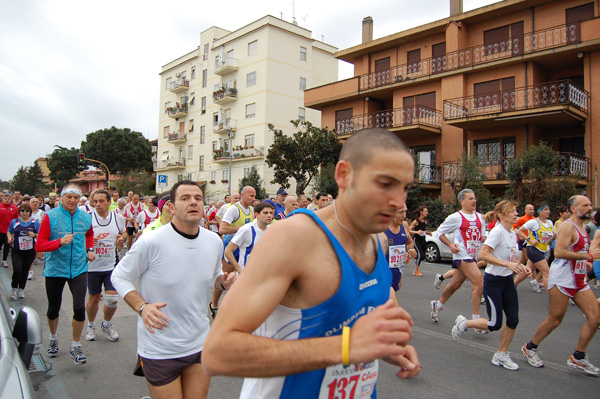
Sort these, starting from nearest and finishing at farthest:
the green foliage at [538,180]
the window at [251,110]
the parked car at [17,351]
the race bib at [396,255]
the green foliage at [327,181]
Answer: the parked car at [17,351] < the race bib at [396,255] < the green foliage at [538,180] < the green foliage at [327,181] < the window at [251,110]

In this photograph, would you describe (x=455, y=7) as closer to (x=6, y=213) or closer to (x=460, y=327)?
(x=460, y=327)

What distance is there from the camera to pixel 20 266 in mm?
A: 8312

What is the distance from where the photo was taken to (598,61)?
1975 cm

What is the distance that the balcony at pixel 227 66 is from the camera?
41625 mm

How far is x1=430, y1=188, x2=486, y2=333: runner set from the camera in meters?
6.65

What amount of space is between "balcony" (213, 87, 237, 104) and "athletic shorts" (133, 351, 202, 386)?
40.9 m

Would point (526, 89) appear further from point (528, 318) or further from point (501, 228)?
point (501, 228)

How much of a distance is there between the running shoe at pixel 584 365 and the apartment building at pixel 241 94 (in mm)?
34051

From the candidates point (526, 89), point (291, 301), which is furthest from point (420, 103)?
point (291, 301)

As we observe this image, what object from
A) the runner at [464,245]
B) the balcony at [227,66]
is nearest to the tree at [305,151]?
the balcony at [227,66]

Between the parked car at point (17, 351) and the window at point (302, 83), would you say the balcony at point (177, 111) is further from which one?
the parked car at point (17, 351)

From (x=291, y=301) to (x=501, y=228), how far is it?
4.99 metres

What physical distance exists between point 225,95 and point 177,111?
11.4 metres

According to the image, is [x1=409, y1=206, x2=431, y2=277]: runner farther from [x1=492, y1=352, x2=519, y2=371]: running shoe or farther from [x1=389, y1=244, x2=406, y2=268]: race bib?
[x1=492, y1=352, x2=519, y2=371]: running shoe
